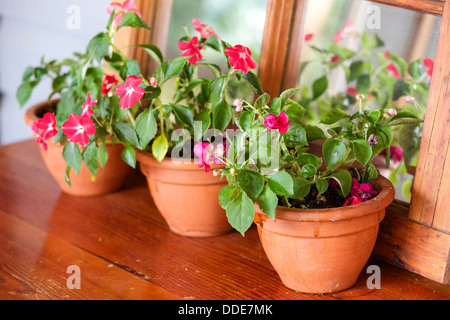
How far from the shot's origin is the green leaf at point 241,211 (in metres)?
0.95

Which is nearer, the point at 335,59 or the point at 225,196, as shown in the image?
the point at 225,196

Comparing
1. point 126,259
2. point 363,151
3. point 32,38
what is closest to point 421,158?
point 363,151

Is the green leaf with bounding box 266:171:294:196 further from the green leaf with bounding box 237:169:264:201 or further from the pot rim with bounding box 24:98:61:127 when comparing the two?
the pot rim with bounding box 24:98:61:127

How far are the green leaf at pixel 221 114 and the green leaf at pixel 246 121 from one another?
0.30 feet

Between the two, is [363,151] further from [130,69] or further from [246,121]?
[130,69]

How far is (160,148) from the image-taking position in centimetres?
117

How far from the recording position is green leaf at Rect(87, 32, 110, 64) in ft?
3.79

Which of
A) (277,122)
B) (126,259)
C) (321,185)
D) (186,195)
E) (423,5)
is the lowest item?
(126,259)

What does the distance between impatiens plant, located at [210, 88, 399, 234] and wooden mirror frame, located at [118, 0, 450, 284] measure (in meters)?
0.09

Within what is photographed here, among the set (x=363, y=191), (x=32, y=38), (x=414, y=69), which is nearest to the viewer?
(x=363, y=191)

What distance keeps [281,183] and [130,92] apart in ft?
1.07
